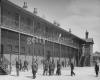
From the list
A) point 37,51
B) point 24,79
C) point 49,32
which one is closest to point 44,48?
point 37,51

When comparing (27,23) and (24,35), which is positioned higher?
(27,23)

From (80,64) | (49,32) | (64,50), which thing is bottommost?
(80,64)

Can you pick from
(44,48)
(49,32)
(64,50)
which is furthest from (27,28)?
(64,50)

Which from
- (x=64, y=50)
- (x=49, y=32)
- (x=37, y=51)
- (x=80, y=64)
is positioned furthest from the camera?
(x=80, y=64)

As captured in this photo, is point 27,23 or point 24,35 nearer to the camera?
point 24,35

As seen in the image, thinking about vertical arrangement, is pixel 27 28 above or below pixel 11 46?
above

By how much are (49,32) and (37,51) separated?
23.7 feet

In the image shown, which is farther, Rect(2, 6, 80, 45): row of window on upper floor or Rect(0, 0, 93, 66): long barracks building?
Rect(2, 6, 80, 45): row of window on upper floor

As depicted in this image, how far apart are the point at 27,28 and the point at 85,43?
128 ft

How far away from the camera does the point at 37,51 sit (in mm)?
33250

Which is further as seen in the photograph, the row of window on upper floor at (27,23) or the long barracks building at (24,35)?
the row of window on upper floor at (27,23)

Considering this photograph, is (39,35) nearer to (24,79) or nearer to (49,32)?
(49,32)

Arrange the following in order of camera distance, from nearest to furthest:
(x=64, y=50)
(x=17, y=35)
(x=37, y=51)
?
(x=17, y=35), (x=37, y=51), (x=64, y=50)

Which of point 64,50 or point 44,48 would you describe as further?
point 64,50
